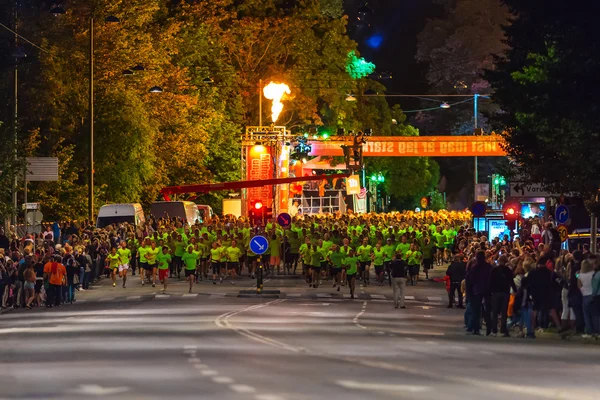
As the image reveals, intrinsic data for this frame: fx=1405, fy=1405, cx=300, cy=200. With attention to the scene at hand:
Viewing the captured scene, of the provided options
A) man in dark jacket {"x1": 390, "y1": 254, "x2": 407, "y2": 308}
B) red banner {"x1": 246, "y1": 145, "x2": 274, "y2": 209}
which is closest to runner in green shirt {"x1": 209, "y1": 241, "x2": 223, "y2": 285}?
man in dark jacket {"x1": 390, "y1": 254, "x2": 407, "y2": 308}

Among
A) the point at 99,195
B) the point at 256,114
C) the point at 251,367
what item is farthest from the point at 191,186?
the point at 251,367

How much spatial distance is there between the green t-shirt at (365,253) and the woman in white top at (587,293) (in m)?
19.1

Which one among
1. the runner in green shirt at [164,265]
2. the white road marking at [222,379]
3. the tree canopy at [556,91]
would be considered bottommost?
the white road marking at [222,379]

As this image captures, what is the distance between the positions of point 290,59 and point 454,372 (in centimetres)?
6736

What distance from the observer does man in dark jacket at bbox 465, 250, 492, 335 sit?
28.4 m

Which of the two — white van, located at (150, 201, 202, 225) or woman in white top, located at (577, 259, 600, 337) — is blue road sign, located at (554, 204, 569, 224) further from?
white van, located at (150, 201, 202, 225)

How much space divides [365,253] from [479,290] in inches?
701

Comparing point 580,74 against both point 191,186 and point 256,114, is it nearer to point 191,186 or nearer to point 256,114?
point 191,186

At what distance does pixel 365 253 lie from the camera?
1818 inches

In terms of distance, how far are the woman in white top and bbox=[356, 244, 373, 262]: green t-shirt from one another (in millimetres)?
19053

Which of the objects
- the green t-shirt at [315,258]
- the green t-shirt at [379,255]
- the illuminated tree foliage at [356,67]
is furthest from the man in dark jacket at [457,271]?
the illuminated tree foliage at [356,67]

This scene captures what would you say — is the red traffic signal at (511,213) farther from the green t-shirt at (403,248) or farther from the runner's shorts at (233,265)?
the runner's shorts at (233,265)

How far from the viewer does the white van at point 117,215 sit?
55.8 m

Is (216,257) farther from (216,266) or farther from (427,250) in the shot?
(427,250)
